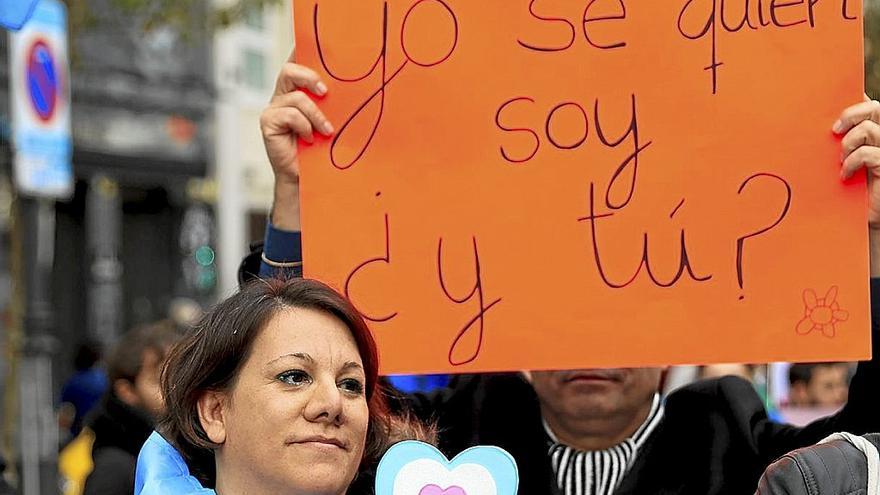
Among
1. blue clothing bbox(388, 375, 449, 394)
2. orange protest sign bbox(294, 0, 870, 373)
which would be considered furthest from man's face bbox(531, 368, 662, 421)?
blue clothing bbox(388, 375, 449, 394)

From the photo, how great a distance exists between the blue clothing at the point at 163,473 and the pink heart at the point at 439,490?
366 millimetres

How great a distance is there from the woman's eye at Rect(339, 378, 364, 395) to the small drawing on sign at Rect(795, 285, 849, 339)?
2.79ft

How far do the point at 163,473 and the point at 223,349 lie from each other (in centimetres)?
24

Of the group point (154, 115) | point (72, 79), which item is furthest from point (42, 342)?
point (154, 115)

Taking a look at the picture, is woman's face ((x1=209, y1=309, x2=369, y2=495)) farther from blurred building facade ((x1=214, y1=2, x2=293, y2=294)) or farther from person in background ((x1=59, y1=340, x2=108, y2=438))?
blurred building facade ((x1=214, y1=2, x2=293, y2=294))

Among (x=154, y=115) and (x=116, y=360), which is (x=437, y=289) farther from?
(x=154, y=115)

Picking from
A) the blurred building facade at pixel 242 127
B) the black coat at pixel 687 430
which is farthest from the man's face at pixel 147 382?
the blurred building facade at pixel 242 127

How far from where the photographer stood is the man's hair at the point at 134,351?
555cm

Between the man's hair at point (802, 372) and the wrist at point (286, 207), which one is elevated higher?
the wrist at point (286, 207)

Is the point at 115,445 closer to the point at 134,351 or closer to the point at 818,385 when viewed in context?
the point at 134,351

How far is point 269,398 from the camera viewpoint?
223 cm

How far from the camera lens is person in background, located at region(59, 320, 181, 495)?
4620mm

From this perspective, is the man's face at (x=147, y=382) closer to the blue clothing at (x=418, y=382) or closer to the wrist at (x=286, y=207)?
the blue clothing at (x=418, y=382)

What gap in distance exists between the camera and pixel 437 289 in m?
2.66
